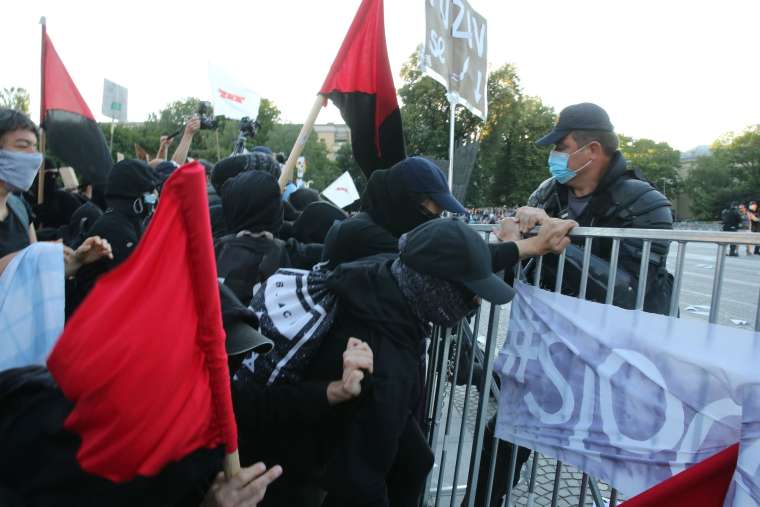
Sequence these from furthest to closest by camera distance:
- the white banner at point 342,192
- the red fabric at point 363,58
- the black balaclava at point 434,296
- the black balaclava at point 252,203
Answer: the white banner at point 342,192 → the red fabric at point 363,58 → the black balaclava at point 252,203 → the black balaclava at point 434,296

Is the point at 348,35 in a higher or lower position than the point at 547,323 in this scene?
higher

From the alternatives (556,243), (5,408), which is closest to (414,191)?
(556,243)

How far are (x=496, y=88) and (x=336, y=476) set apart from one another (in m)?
40.8

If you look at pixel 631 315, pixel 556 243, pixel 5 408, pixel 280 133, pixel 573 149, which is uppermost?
pixel 280 133

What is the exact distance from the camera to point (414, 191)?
255 centimetres

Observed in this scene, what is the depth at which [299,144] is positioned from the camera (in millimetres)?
3256

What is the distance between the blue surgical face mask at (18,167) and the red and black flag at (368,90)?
1.83m

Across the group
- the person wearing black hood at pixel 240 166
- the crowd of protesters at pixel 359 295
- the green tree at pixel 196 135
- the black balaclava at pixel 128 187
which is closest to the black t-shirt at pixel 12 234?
the crowd of protesters at pixel 359 295

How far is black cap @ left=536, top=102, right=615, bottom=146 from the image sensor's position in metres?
2.78

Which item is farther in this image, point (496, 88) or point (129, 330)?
point (496, 88)

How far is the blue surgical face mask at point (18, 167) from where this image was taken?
2801 millimetres

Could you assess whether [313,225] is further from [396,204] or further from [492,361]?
[492,361]

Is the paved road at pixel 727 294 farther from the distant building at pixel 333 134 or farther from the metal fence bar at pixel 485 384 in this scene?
the distant building at pixel 333 134

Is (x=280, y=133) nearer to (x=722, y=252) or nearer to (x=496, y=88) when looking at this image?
(x=496, y=88)
